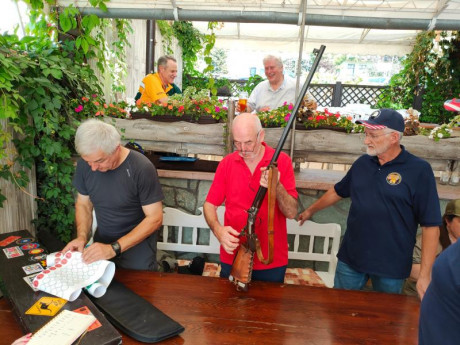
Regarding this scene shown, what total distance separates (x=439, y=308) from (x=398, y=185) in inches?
42.2

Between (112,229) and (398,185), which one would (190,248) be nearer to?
(112,229)

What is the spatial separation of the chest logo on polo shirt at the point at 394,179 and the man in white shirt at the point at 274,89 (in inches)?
75.3

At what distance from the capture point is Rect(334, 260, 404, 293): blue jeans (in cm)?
192

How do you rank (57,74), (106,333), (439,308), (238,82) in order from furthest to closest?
(238,82), (57,74), (106,333), (439,308)

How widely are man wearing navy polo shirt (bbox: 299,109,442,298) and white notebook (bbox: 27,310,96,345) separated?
1.46m

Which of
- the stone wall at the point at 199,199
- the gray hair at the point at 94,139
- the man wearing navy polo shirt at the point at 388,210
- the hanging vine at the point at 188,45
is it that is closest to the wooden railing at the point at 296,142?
the stone wall at the point at 199,199

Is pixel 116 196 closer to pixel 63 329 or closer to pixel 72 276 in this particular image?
pixel 72 276

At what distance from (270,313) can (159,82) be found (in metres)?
2.94

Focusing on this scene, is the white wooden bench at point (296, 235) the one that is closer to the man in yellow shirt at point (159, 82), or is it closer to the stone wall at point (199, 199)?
the stone wall at point (199, 199)

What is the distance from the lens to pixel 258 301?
146 cm

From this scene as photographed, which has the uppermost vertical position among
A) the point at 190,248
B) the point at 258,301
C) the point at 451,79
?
the point at 451,79

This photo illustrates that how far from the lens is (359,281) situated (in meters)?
2.02

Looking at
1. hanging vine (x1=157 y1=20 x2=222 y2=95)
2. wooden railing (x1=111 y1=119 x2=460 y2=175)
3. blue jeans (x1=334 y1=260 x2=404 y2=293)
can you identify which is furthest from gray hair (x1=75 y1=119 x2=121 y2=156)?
hanging vine (x1=157 y1=20 x2=222 y2=95)

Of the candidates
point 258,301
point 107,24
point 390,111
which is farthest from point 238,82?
point 258,301
